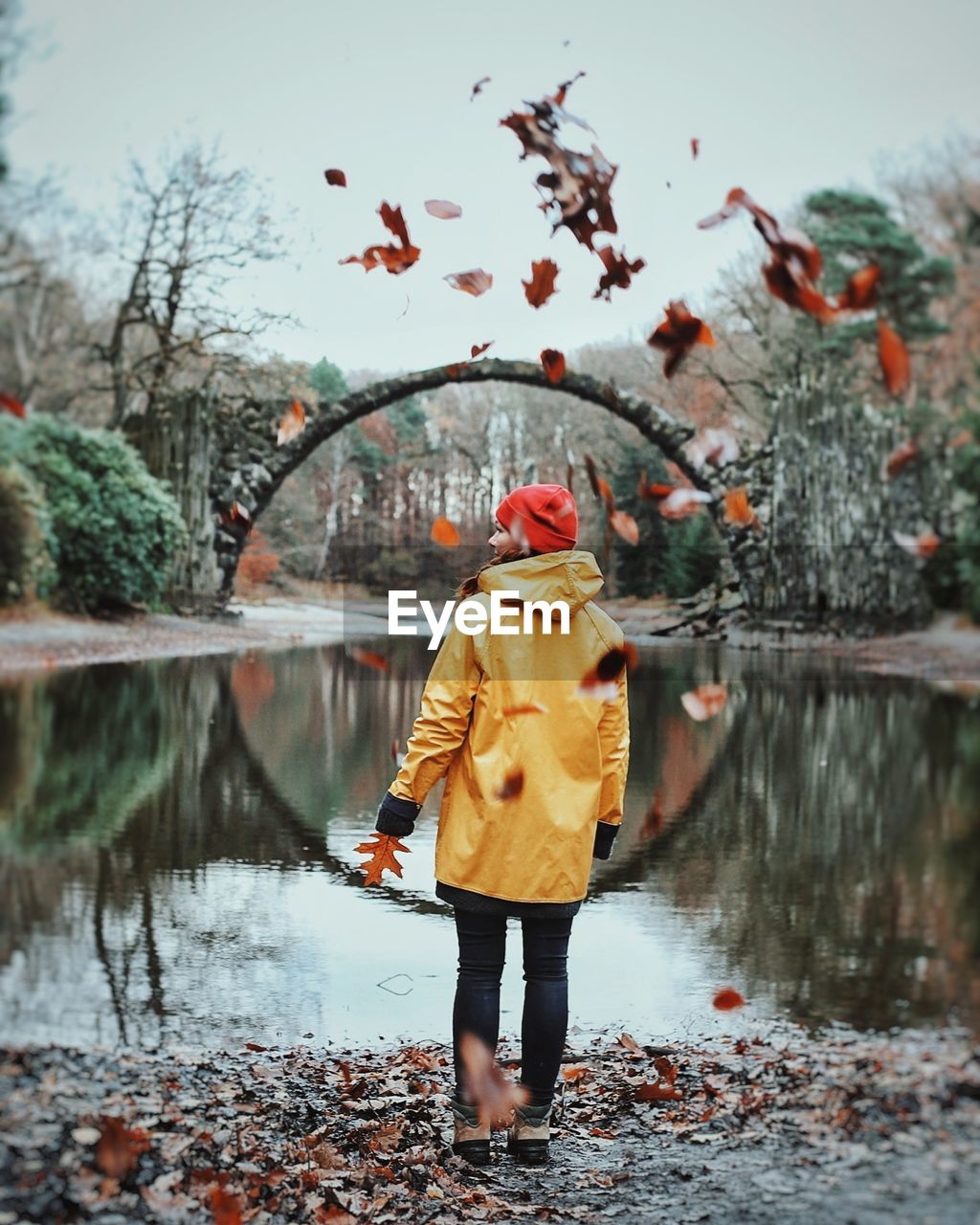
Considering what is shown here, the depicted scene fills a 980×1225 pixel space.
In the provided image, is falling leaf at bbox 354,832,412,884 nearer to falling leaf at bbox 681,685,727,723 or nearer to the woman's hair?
the woman's hair

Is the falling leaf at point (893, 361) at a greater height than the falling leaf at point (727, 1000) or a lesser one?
greater

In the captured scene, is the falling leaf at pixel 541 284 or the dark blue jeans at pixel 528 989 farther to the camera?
the falling leaf at pixel 541 284

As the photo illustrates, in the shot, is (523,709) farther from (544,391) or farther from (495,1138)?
(544,391)

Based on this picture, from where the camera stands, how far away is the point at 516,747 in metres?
1.99

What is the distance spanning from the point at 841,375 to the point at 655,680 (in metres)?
2.63

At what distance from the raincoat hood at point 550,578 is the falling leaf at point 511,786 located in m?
0.30

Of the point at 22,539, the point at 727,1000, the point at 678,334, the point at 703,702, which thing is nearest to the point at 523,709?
the point at 703,702

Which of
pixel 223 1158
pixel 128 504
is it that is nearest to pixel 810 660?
pixel 128 504

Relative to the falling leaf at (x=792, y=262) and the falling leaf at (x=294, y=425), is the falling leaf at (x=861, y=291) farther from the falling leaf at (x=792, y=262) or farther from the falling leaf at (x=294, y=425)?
the falling leaf at (x=294, y=425)

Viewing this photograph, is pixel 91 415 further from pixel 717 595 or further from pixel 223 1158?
pixel 717 595

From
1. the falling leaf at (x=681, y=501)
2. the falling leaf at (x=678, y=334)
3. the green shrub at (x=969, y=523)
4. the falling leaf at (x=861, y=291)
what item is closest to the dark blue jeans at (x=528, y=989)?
the falling leaf at (x=681, y=501)

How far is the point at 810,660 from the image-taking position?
746 cm

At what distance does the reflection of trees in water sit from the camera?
329 centimetres

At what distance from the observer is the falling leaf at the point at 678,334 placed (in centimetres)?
200
